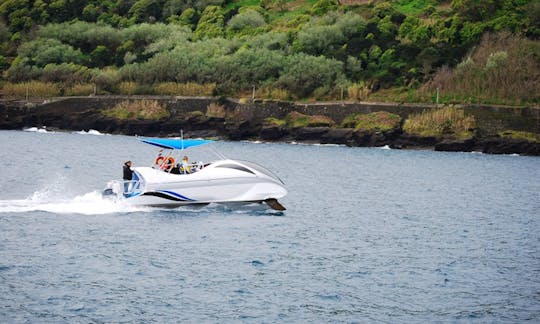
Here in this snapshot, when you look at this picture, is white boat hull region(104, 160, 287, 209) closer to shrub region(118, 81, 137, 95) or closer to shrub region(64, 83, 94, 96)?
shrub region(118, 81, 137, 95)

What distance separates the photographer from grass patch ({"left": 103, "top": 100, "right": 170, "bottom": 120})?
86.1 metres

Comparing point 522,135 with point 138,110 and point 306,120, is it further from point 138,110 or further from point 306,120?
point 138,110

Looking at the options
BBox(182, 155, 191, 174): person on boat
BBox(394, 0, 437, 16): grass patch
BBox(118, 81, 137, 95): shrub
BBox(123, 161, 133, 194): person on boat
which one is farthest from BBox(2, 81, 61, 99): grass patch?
BBox(182, 155, 191, 174): person on boat

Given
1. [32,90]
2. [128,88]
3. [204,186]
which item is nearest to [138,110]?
[128,88]

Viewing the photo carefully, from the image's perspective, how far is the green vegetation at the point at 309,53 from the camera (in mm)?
84250

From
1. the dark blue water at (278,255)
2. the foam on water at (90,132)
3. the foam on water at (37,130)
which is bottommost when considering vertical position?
the dark blue water at (278,255)

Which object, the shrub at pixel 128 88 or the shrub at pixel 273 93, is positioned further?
the shrub at pixel 128 88

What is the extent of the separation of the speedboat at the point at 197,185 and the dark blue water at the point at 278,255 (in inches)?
25.6

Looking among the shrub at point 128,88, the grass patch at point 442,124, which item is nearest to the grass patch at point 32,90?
the shrub at point 128,88

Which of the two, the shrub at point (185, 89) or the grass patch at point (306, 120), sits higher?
the shrub at point (185, 89)

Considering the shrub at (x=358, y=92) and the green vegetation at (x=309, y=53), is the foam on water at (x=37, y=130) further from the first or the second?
the shrub at (x=358, y=92)

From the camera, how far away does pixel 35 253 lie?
94.3 feet

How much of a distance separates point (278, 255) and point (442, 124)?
163ft

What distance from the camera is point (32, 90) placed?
94188 mm
